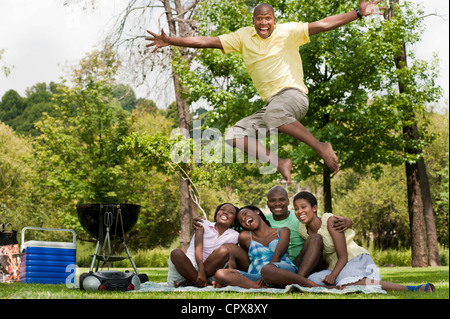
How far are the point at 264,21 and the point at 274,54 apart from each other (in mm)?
328

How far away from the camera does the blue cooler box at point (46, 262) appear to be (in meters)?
6.51

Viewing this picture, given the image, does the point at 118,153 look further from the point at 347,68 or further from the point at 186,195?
the point at 347,68

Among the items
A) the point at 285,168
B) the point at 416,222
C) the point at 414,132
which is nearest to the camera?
the point at 285,168

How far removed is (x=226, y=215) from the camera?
4969mm

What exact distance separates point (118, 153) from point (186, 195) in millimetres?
6233

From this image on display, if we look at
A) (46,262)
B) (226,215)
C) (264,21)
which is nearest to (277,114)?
(264,21)

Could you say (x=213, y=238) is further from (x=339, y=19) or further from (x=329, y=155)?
(x=339, y=19)

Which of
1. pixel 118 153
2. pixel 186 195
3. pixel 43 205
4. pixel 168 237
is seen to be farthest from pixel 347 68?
pixel 43 205

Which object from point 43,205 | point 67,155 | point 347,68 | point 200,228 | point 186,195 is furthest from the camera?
point 43,205

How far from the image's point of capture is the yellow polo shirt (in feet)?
15.1

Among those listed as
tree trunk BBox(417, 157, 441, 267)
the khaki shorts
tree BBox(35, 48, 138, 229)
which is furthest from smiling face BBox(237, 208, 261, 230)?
tree BBox(35, 48, 138, 229)

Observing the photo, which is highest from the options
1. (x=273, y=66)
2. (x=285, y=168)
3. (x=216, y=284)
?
(x=273, y=66)

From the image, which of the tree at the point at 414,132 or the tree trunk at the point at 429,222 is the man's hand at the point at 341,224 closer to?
the tree at the point at 414,132

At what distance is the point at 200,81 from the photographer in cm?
1330
